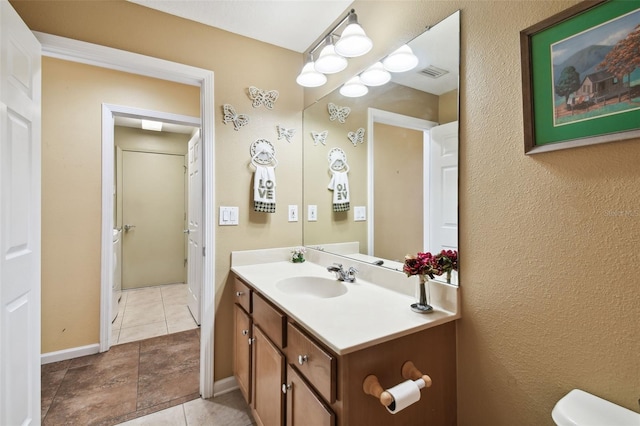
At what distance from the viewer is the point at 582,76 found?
0.81m

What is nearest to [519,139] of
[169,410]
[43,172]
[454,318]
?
[454,318]

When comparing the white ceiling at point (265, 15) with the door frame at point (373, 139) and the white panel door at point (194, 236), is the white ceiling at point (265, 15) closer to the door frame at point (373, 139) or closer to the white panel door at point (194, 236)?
the door frame at point (373, 139)

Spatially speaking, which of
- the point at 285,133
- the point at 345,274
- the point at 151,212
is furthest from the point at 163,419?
the point at 151,212

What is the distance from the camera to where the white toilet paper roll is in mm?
827

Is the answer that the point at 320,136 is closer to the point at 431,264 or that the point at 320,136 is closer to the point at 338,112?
the point at 338,112

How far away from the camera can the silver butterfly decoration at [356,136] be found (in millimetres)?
1805

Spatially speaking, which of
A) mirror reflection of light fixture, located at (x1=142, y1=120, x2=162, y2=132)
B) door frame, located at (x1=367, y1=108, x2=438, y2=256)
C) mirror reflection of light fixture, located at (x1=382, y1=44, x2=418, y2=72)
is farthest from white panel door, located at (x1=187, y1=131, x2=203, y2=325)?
mirror reflection of light fixture, located at (x1=382, y1=44, x2=418, y2=72)

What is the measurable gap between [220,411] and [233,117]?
187 centimetres

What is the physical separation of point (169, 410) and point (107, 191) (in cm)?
182

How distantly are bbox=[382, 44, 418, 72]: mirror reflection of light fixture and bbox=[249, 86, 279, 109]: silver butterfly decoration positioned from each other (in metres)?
0.90

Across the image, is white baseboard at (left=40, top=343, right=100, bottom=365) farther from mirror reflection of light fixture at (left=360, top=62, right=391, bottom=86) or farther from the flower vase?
mirror reflection of light fixture at (left=360, top=62, right=391, bottom=86)

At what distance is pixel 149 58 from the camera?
1733mm

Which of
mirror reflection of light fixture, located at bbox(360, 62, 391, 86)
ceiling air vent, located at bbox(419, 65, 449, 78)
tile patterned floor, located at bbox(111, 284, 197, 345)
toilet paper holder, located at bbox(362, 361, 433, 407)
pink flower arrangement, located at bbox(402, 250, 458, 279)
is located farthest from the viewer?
tile patterned floor, located at bbox(111, 284, 197, 345)

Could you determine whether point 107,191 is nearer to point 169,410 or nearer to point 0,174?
point 0,174
